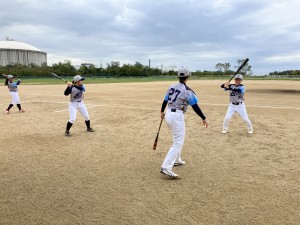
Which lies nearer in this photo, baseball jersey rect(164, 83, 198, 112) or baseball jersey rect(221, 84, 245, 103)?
baseball jersey rect(164, 83, 198, 112)

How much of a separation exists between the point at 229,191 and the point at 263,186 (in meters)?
0.72

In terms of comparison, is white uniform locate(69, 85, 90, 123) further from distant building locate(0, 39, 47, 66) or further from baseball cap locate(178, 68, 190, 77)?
distant building locate(0, 39, 47, 66)

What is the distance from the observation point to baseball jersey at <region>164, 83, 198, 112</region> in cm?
537

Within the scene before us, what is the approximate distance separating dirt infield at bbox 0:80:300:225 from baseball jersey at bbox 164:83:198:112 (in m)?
1.48

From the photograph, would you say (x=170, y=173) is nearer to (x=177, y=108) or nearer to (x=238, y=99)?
(x=177, y=108)

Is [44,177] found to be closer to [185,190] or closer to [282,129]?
[185,190]

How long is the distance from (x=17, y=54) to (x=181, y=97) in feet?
428

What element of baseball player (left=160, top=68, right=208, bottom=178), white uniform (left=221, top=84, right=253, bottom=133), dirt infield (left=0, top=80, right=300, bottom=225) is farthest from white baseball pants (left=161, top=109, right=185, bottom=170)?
white uniform (left=221, top=84, right=253, bottom=133)

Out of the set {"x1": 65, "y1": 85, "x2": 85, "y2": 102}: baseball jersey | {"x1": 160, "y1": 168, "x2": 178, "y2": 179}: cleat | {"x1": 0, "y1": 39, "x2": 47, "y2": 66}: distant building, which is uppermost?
{"x1": 0, "y1": 39, "x2": 47, "y2": 66}: distant building

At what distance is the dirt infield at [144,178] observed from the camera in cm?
411

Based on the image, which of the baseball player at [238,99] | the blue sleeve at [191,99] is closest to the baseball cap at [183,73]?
the blue sleeve at [191,99]

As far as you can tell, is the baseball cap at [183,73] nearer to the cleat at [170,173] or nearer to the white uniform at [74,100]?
the cleat at [170,173]

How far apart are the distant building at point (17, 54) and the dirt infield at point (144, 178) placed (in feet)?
395

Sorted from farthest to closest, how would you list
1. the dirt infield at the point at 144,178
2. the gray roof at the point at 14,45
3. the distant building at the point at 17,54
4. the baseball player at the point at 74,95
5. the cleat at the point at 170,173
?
the gray roof at the point at 14,45 → the distant building at the point at 17,54 → the baseball player at the point at 74,95 → the cleat at the point at 170,173 → the dirt infield at the point at 144,178
